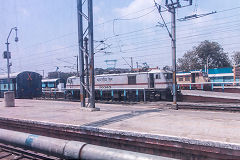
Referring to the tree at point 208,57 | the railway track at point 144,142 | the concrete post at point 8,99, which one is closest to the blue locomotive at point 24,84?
the concrete post at point 8,99

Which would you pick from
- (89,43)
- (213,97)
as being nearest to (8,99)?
(89,43)

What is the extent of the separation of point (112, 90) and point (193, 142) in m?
17.2

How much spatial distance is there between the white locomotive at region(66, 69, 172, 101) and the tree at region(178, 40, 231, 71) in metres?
33.3

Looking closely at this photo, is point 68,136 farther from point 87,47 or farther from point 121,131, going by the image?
point 87,47

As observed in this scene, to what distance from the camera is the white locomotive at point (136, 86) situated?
2116 cm

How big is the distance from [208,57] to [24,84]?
146ft

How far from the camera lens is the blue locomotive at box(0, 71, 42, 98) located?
25562 millimetres

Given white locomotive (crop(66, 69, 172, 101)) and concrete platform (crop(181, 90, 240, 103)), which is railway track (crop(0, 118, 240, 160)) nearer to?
white locomotive (crop(66, 69, 172, 101))

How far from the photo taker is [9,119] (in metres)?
10.7

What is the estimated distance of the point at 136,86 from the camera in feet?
73.2

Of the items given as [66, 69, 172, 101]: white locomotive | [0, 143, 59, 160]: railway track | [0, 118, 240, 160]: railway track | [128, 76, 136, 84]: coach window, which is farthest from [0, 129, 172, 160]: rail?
[128, 76, 136, 84]: coach window

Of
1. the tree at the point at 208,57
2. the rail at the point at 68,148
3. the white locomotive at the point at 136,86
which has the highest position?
the tree at the point at 208,57

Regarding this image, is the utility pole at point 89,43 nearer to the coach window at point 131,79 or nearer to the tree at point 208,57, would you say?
the coach window at point 131,79

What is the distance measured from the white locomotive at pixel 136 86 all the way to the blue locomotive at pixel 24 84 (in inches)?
350
